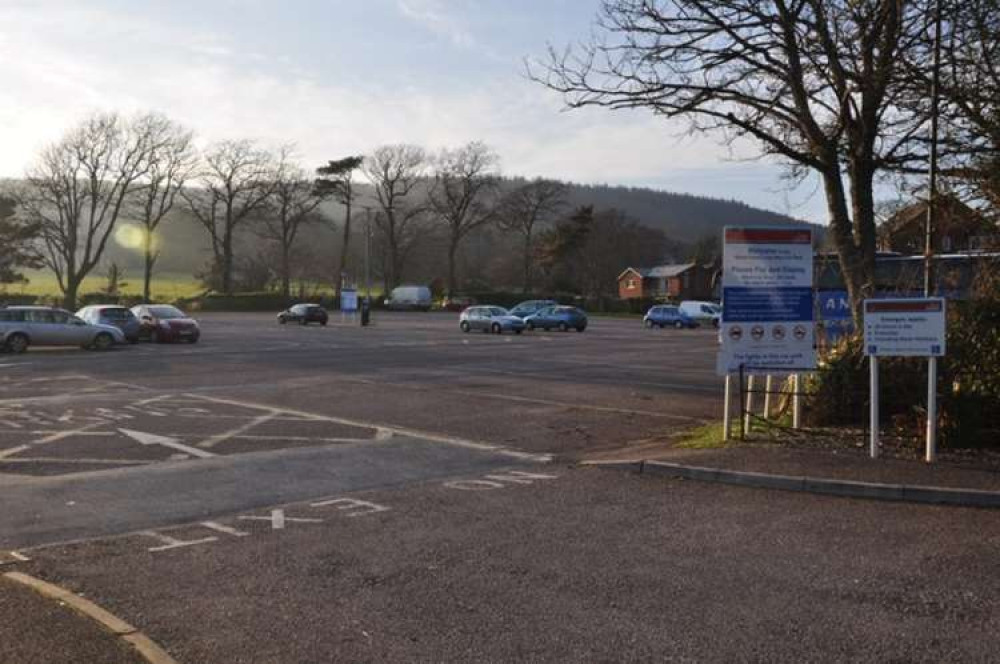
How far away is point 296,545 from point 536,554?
1.84 metres

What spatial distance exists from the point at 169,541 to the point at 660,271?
367 feet

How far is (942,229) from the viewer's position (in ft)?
43.0

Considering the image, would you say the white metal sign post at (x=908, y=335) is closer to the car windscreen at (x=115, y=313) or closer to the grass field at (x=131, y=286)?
the car windscreen at (x=115, y=313)

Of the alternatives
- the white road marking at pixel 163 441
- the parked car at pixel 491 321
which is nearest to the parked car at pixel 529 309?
the parked car at pixel 491 321

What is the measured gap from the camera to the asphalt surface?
5.05m

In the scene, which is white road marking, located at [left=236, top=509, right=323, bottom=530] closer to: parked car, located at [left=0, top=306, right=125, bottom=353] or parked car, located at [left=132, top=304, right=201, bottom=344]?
parked car, located at [left=0, top=306, right=125, bottom=353]

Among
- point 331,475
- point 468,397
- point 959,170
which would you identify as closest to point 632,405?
point 468,397

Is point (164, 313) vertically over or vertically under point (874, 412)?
over

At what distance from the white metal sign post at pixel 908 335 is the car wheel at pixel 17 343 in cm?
2730

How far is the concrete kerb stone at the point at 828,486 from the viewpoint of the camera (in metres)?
8.35

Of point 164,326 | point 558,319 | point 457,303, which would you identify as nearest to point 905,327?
point 164,326

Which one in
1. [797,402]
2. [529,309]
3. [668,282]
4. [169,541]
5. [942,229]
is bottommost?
[169,541]

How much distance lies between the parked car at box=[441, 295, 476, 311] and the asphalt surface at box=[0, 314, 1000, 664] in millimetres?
80001

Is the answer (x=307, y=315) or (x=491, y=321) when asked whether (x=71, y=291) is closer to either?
(x=307, y=315)
